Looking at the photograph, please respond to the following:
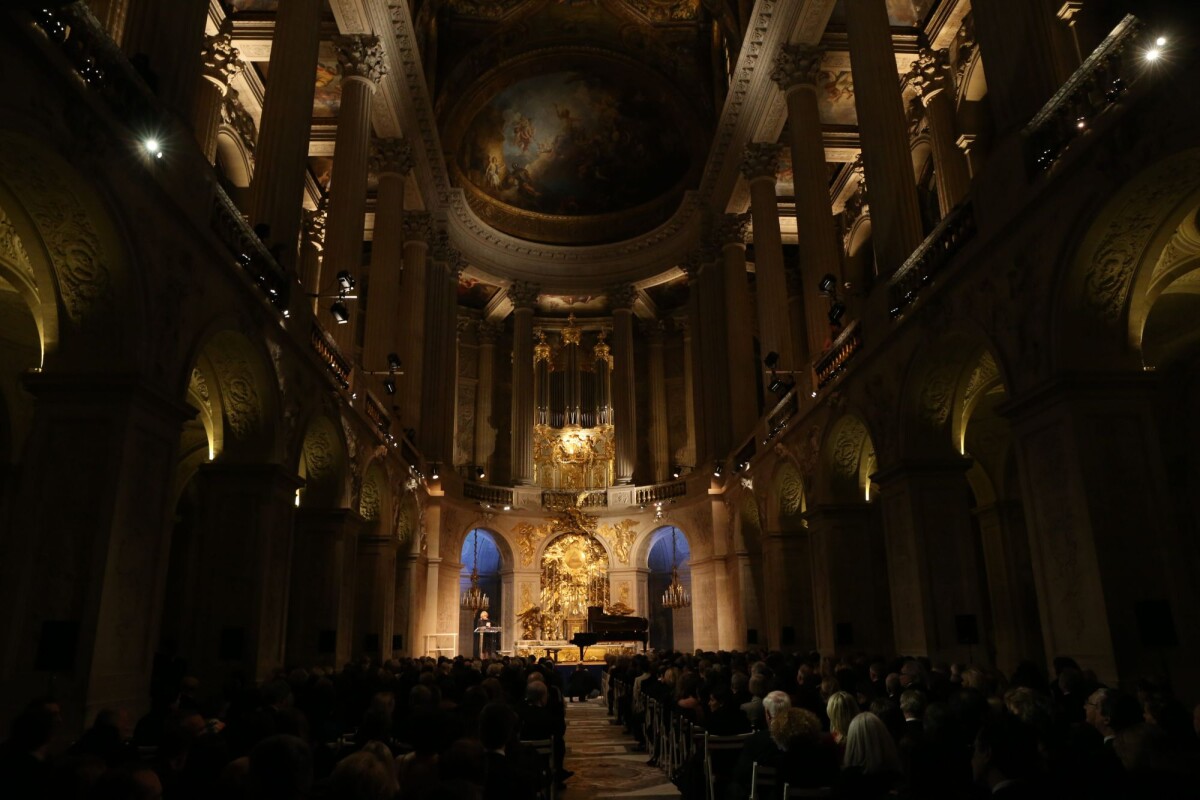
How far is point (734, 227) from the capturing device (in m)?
25.7

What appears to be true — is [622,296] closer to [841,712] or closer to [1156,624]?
[1156,624]

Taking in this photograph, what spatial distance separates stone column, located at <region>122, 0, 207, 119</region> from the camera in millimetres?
8602

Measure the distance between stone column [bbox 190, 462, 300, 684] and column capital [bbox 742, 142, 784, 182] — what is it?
601 inches

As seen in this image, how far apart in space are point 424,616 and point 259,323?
14.6 metres

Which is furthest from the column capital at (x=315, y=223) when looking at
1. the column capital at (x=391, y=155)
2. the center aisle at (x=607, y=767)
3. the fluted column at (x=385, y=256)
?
the center aisle at (x=607, y=767)

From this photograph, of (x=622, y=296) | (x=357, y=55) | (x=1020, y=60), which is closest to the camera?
(x=1020, y=60)

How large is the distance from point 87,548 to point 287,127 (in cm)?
807

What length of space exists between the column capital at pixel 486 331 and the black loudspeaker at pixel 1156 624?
28.1 meters

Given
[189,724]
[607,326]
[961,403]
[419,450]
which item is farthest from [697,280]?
[189,724]

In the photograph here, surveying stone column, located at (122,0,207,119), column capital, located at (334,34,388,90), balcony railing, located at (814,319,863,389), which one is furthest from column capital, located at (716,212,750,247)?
stone column, located at (122,0,207,119)

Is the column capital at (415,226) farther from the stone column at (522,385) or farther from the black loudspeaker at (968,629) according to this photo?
the black loudspeaker at (968,629)

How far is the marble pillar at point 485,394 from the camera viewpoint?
32156 millimetres

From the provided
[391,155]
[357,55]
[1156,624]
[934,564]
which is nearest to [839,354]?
[934,564]

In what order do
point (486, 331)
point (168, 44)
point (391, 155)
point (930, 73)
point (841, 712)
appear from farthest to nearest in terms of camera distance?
1. point (486, 331)
2. point (391, 155)
3. point (930, 73)
4. point (168, 44)
5. point (841, 712)
